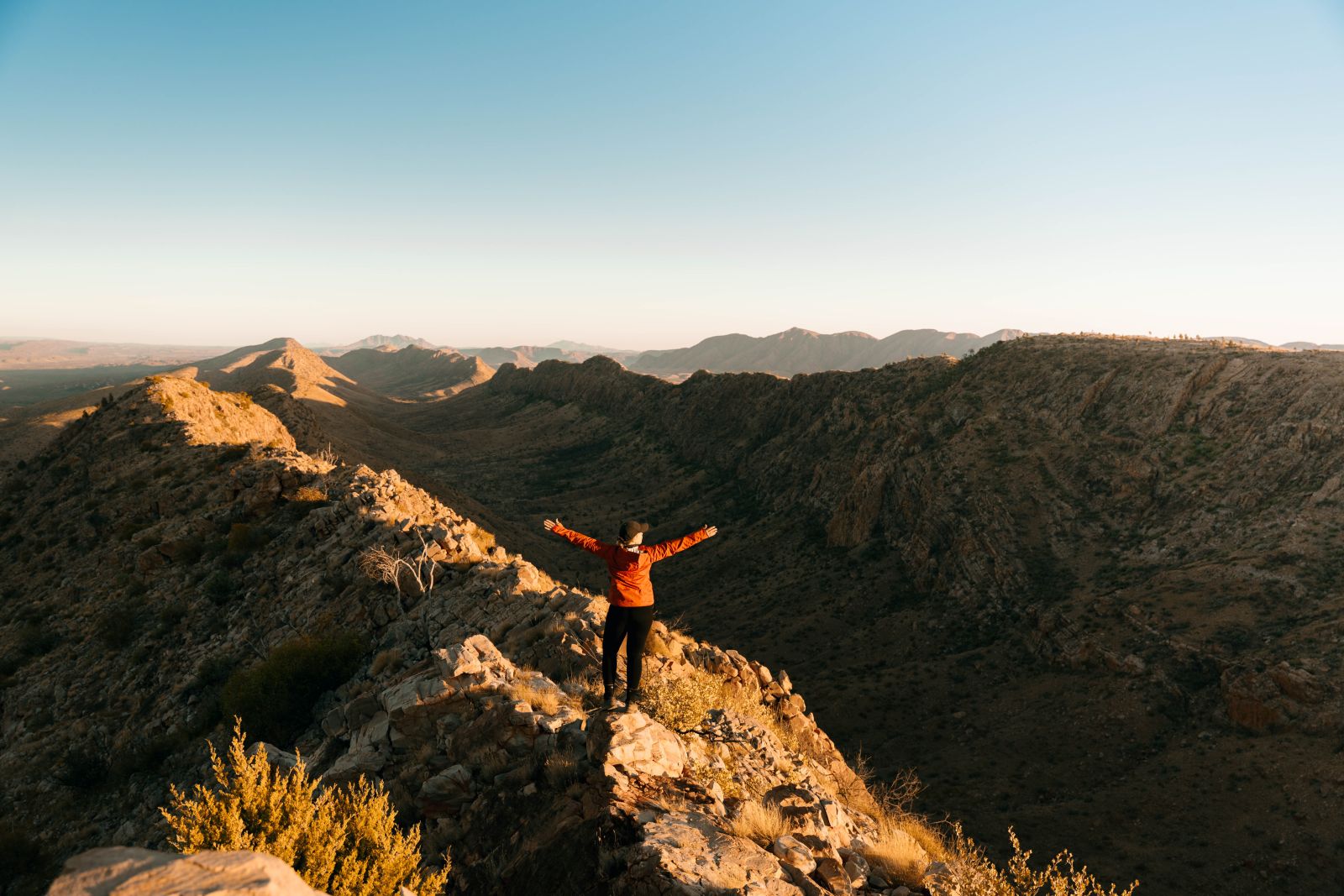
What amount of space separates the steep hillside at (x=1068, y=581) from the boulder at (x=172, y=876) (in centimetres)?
2351

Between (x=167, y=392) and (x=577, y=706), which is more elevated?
(x=167, y=392)

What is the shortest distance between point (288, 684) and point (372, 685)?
2179 mm

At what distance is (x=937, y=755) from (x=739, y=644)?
13.1 meters

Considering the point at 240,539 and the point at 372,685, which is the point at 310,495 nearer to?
the point at 240,539

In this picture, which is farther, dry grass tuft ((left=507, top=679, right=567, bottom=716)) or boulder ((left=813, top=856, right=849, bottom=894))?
dry grass tuft ((left=507, top=679, right=567, bottom=716))

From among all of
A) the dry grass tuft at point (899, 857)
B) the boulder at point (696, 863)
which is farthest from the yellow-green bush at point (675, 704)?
the dry grass tuft at point (899, 857)

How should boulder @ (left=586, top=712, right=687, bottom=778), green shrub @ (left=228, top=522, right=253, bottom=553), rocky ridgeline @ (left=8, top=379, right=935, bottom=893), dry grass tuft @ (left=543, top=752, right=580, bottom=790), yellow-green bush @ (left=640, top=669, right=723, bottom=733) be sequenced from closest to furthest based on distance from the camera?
1. rocky ridgeline @ (left=8, top=379, right=935, bottom=893)
2. boulder @ (left=586, top=712, right=687, bottom=778)
3. dry grass tuft @ (left=543, top=752, right=580, bottom=790)
4. yellow-green bush @ (left=640, top=669, right=723, bottom=733)
5. green shrub @ (left=228, top=522, right=253, bottom=553)

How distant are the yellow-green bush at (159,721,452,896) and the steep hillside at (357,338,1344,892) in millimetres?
22251

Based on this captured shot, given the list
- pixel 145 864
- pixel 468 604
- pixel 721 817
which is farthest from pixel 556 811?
pixel 468 604

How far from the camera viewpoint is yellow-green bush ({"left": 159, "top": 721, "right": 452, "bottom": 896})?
452 centimetres

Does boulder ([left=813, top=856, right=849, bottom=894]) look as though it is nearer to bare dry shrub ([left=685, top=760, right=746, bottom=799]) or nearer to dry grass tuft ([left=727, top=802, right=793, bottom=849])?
dry grass tuft ([left=727, top=802, right=793, bottom=849])

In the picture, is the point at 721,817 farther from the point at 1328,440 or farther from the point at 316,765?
the point at 1328,440

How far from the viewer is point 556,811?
5.98 meters

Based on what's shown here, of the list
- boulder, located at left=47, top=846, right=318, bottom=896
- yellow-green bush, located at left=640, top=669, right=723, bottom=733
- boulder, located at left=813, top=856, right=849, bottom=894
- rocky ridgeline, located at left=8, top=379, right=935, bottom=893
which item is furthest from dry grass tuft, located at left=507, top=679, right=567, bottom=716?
boulder, located at left=47, top=846, right=318, bottom=896
